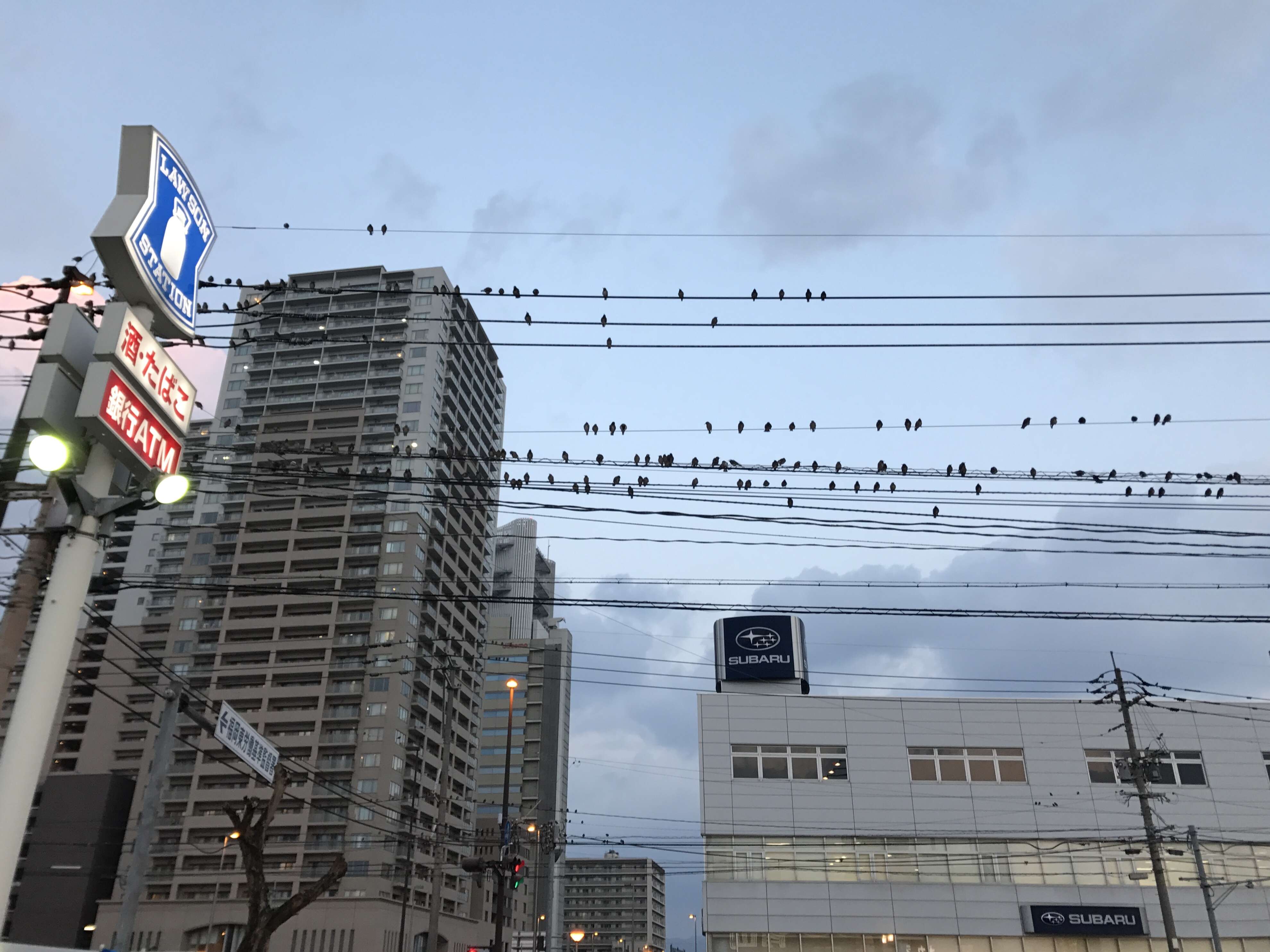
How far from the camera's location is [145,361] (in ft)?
27.2

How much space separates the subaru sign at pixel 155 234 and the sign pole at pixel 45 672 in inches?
61.5

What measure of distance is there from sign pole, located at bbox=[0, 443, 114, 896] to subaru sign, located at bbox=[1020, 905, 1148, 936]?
3951 centimetres

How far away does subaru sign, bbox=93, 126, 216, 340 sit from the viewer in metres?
8.26

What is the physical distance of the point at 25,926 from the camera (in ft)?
275

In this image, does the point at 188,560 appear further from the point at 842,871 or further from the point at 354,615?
the point at 842,871

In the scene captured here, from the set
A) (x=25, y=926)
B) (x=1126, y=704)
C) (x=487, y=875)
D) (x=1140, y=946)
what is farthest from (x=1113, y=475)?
(x=487, y=875)

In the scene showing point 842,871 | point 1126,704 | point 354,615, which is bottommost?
point 842,871

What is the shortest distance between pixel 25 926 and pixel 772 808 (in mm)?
80256

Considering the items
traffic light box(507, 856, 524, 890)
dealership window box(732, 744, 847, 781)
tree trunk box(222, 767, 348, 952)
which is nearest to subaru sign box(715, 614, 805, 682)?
dealership window box(732, 744, 847, 781)

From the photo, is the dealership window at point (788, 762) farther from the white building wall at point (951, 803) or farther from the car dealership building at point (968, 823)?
the white building wall at point (951, 803)

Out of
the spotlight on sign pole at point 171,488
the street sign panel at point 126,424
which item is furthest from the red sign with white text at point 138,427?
the spotlight on sign pole at point 171,488

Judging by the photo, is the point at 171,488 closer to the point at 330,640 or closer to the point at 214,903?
the point at 214,903

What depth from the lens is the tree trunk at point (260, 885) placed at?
17.5 metres

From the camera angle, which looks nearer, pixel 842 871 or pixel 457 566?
pixel 842 871
